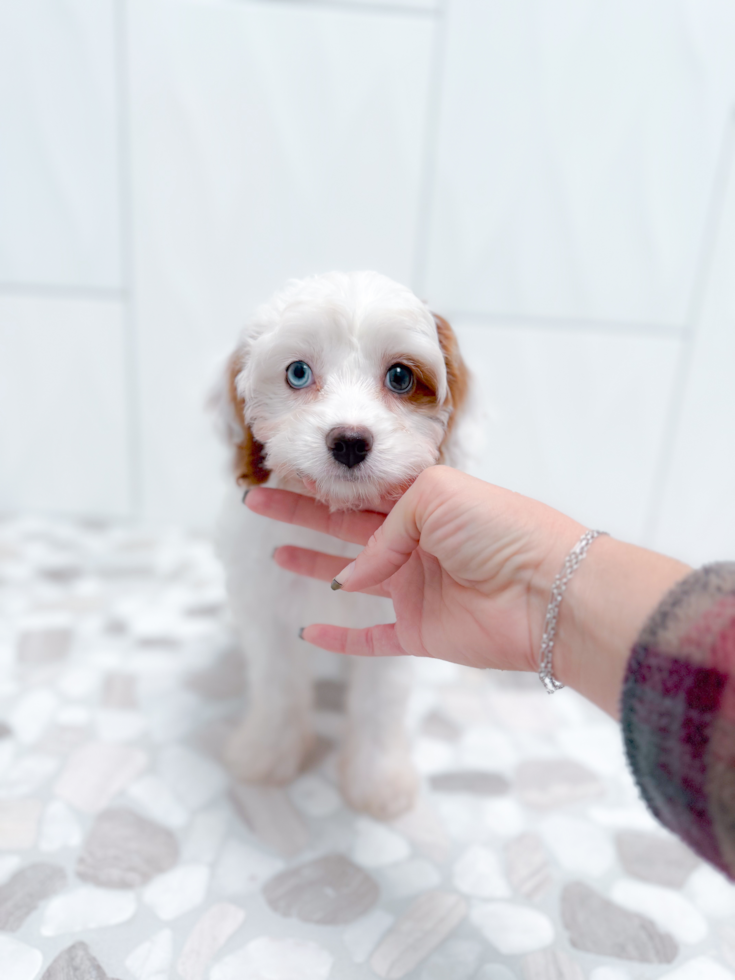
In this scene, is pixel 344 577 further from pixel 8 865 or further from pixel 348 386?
pixel 8 865

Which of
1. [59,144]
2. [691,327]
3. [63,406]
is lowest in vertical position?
[63,406]

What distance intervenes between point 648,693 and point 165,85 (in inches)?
92.0

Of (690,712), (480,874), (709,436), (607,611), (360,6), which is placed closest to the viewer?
(690,712)

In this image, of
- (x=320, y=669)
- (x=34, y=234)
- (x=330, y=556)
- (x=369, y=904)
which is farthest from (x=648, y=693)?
(x=34, y=234)

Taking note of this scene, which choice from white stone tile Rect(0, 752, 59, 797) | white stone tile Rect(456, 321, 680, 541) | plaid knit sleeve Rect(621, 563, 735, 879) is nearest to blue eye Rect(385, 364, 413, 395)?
plaid knit sleeve Rect(621, 563, 735, 879)

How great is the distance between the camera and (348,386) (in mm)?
1090

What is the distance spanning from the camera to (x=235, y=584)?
138cm

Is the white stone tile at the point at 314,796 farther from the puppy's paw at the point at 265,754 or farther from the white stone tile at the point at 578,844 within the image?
the white stone tile at the point at 578,844

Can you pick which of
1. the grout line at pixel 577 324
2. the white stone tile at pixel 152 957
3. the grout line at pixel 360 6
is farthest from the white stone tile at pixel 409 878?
the grout line at pixel 360 6

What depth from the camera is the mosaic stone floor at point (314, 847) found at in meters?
1.12

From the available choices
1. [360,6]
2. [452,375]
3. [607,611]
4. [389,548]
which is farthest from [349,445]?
[360,6]

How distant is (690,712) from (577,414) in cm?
195

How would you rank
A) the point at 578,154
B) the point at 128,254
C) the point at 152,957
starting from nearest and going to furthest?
the point at 152,957, the point at 578,154, the point at 128,254

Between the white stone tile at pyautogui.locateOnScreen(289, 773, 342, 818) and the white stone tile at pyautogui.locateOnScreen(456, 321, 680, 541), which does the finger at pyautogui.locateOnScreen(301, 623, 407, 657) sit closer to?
the white stone tile at pyautogui.locateOnScreen(289, 773, 342, 818)
